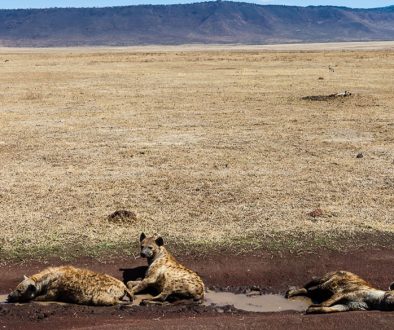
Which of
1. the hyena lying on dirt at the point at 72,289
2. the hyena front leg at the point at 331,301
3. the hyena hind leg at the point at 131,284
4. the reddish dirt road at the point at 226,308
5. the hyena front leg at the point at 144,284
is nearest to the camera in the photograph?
the reddish dirt road at the point at 226,308

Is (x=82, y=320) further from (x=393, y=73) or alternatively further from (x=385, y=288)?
(x=393, y=73)

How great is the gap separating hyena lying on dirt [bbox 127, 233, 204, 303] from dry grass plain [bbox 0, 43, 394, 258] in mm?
1346

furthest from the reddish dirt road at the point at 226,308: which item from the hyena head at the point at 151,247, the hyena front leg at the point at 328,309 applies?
the hyena head at the point at 151,247

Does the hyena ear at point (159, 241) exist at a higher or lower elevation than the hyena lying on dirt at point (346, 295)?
higher

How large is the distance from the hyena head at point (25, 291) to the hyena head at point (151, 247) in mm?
1738

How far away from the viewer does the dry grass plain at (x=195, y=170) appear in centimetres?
1223

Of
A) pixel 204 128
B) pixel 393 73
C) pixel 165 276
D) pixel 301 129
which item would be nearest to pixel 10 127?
pixel 204 128

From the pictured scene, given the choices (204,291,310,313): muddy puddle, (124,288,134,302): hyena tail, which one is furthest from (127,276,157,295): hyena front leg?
(204,291,310,313): muddy puddle

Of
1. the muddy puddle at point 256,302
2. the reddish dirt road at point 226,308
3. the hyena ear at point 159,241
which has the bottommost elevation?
the muddy puddle at point 256,302

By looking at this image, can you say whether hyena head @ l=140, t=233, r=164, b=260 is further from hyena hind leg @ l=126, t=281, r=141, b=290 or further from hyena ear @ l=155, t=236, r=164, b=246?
hyena hind leg @ l=126, t=281, r=141, b=290

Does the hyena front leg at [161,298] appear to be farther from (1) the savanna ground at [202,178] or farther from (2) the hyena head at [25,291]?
(2) the hyena head at [25,291]

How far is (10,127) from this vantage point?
2305 cm

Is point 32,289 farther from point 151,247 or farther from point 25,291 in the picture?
point 151,247

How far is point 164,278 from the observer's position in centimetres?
955
